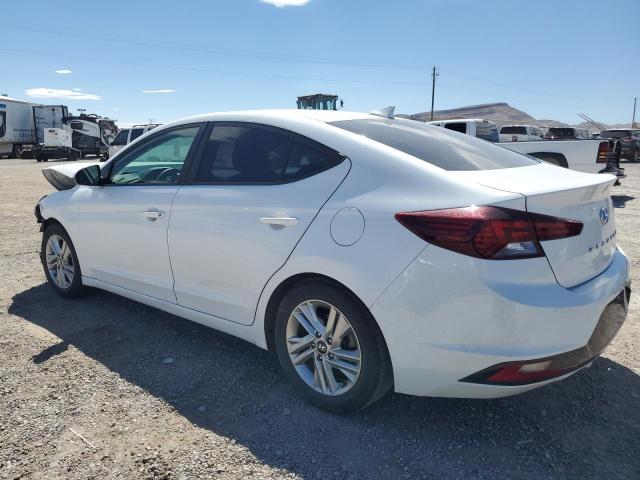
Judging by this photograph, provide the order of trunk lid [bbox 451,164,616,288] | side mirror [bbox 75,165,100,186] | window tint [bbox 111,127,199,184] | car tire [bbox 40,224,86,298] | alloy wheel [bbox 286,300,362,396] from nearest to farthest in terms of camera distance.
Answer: trunk lid [bbox 451,164,616,288]
alloy wheel [bbox 286,300,362,396]
window tint [bbox 111,127,199,184]
side mirror [bbox 75,165,100,186]
car tire [bbox 40,224,86,298]

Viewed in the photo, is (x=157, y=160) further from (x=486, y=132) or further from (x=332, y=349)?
(x=486, y=132)

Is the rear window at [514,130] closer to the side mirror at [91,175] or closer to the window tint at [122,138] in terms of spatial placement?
the window tint at [122,138]

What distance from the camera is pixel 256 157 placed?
3049mm

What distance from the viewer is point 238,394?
298cm

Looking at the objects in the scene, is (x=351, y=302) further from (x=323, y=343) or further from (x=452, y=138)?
(x=452, y=138)

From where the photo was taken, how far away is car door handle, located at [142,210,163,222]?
134 inches

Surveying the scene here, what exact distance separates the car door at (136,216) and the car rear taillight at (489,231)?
192 cm

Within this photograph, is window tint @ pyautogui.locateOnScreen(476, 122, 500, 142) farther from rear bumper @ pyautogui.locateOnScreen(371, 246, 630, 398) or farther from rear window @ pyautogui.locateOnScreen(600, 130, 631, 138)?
rear bumper @ pyautogui.locateOnScreen(371, 246, 630, 398)

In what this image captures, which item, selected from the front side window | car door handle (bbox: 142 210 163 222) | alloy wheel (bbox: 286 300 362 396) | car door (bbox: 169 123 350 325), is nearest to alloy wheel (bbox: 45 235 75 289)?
car door handle (bbox: 142 210 163 222)

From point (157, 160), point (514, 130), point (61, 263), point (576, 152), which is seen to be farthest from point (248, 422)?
point (514, 130)

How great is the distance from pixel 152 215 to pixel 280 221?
120cm

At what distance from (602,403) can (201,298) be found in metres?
2.44

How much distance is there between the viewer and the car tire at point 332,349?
2457 mm

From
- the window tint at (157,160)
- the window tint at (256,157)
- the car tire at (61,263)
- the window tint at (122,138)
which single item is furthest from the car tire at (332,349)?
the window tint at (122,138)
